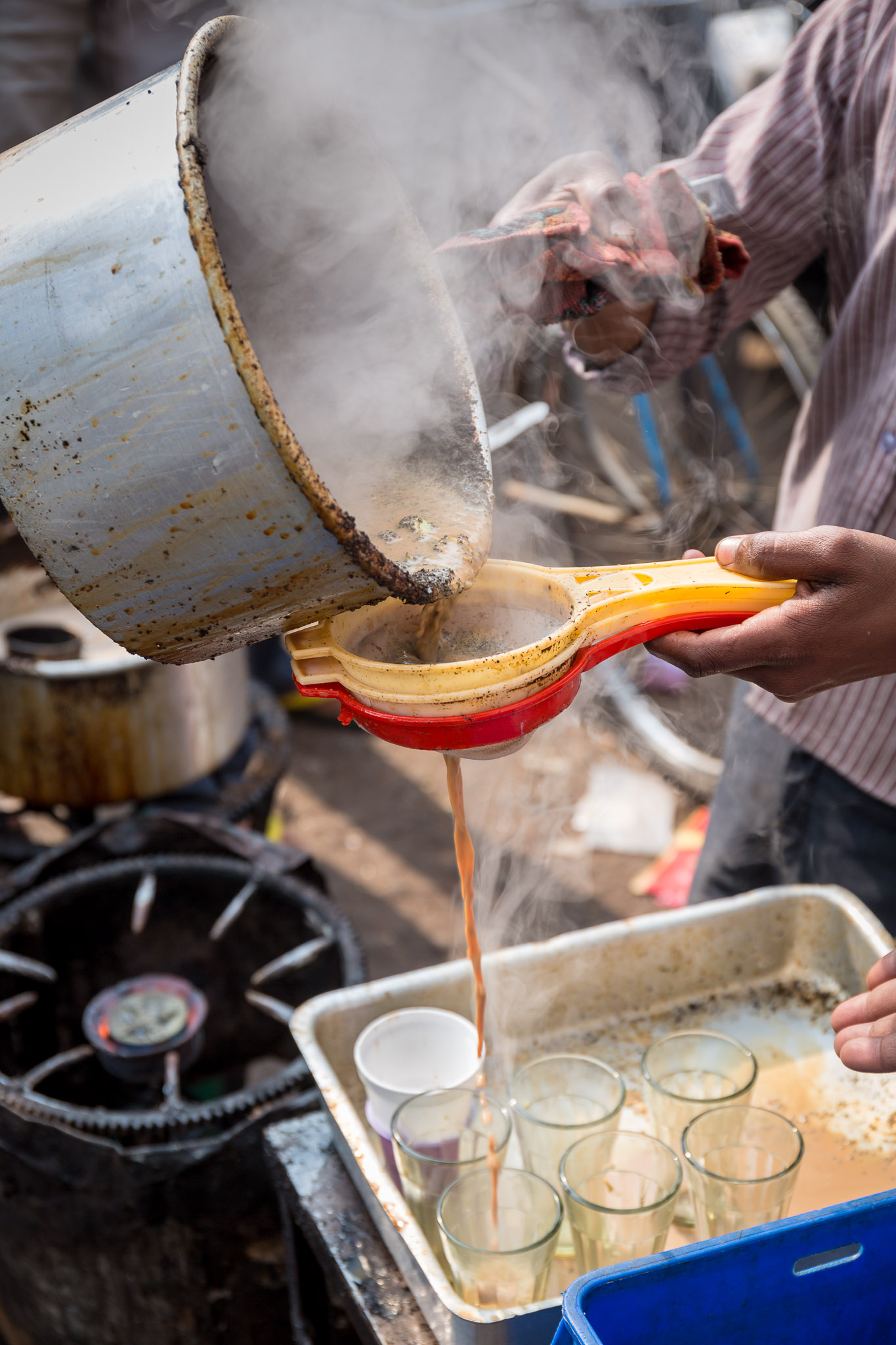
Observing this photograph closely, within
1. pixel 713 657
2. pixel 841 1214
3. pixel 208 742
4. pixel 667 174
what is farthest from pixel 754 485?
pixel 841 1214

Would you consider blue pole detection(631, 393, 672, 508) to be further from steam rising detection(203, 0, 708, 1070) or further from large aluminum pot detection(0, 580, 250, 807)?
steam rising detection(203, 0, 708, 1070)

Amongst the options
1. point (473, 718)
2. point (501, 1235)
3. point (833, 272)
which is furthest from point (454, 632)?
point (833, 272)

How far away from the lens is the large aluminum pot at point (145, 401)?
3.49ft

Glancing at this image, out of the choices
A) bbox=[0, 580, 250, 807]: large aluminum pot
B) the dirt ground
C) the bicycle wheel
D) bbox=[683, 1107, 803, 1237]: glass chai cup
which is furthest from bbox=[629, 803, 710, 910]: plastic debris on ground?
bbox=[683, 1107, 803, 1237]: glass chai cup

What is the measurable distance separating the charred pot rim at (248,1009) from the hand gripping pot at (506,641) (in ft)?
3.23

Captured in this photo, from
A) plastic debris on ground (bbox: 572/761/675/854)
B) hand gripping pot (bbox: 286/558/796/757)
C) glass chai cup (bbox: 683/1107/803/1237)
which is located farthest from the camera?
plastic debris on ground (bbox: 572/761/675/854)

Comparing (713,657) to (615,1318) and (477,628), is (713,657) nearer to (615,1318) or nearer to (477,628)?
(477,628)

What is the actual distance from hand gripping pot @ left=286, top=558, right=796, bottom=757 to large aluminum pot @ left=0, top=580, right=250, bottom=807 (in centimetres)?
156

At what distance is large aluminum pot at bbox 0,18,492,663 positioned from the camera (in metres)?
1.06

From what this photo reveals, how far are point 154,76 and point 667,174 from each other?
3.10 ft

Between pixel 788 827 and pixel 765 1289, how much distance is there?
1.20 metres

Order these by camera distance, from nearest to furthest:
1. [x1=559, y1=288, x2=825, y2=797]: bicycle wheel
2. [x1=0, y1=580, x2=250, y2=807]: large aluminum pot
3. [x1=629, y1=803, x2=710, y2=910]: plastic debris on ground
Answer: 1. [x1=0, y1=580, x2=250, y2=807]: large aluminum pot
2. [x1=629, y1=803, x2=710, y2=910]: plastic debris on ground
3. [x1=559, y1=288, x2=825, y2=797]: bicycle wheel

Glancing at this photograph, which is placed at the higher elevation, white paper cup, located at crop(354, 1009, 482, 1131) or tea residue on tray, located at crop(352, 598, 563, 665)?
tea residue on tray, located at crop(352, 598, 563, 665)

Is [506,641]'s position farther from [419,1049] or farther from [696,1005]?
[696,1005]
